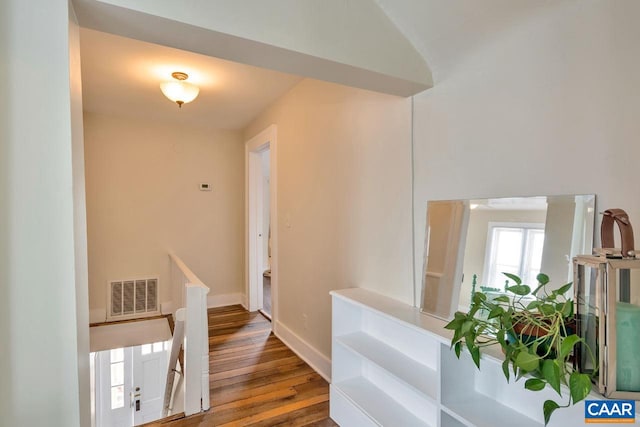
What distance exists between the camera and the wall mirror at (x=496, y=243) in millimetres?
1149

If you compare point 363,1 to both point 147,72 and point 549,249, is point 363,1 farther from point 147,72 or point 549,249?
point 147,72

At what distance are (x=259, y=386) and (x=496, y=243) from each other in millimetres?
1984

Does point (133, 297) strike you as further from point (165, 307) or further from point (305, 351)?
point (305, 351)

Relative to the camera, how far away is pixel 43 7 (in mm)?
1025

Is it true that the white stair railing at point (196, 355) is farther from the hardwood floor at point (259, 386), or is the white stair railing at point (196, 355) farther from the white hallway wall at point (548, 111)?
the white hallway wall at point (548, 111)

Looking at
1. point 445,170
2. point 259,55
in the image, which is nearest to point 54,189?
point 259,55

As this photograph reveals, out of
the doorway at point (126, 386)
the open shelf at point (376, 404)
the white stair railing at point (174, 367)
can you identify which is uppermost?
the open shelf at point (376, 404)

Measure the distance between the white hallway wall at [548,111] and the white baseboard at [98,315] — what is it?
4065mm

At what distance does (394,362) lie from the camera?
5.79ft

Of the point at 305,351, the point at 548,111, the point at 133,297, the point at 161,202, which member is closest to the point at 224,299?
the point at 133,297

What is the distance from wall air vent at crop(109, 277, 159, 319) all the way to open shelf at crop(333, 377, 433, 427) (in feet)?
9.90

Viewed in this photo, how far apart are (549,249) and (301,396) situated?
190cm

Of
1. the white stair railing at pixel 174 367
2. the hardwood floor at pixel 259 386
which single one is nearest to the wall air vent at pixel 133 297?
the hardwood floor at pixel 259 386

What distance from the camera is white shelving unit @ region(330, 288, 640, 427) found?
1273 millimetres
